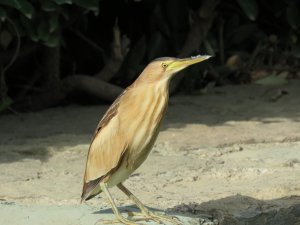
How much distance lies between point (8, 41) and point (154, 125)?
330cm

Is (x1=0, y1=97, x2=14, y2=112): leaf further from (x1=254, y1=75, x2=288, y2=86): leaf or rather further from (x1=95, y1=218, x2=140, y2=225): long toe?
(x1=95, y1=218, x2=140, y2=225): long toe

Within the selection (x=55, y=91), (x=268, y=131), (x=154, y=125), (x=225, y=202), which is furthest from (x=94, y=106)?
(x=154, y=125)

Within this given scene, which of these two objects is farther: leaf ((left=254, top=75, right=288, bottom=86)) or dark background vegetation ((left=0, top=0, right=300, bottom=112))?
leaf ((left=254, top=75, right=288, bottom=86))

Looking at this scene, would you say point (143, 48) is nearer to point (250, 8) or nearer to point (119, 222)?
point (250, 8)

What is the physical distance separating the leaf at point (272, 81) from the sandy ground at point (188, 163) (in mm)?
253

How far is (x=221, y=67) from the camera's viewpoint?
28.0 ft

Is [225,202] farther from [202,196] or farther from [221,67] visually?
[221,67]

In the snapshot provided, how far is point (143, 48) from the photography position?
26.7ft

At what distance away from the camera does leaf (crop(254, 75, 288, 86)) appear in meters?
8.28

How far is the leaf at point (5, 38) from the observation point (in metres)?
7.10

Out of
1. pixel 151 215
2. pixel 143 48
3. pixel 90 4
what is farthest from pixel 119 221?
pixel 143 48

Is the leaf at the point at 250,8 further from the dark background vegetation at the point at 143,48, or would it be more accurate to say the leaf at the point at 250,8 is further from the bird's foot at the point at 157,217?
the bird's foot at the point at 157,217

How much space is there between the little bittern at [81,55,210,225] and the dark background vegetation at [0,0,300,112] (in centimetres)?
296

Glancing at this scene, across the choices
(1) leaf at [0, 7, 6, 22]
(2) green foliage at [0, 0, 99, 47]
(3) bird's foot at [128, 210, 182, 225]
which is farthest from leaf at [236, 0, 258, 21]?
(3) bird's foot at [128, 210, 182, 225]
